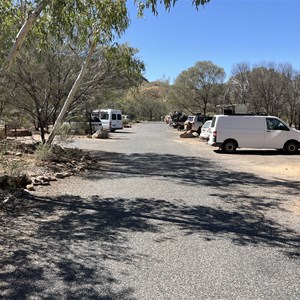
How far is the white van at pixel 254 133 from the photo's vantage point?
21.2 meters

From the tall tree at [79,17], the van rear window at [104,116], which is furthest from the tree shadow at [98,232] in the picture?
the van rear window at [104,116]

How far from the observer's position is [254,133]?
2133 centimetres

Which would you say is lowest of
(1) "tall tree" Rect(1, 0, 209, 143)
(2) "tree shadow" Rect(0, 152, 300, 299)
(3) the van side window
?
(2) "tree shadow" Rect(0, 152, 300, 299)

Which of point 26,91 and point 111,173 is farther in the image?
point 26,91

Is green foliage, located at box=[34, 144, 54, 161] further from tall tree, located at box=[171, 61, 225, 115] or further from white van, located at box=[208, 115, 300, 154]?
tall tree, located at box=[171, 61, 225, 115]

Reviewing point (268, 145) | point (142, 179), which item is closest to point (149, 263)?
point (142, 179)

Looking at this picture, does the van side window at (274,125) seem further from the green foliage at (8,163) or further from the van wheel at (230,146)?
the green foliage at (8,163)

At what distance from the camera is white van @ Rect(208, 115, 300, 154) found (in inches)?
834

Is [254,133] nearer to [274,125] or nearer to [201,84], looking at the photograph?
[274,125]

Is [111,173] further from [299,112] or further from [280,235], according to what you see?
[299,112]

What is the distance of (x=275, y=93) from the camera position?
1756 inches

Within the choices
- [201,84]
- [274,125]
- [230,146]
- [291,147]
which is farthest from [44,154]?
[201,84]

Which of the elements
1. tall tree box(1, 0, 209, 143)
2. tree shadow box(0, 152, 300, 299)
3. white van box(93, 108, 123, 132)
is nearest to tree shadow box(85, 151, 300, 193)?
tree shadow box(0, 152, 300, 299)

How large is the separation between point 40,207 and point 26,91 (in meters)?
10.2
